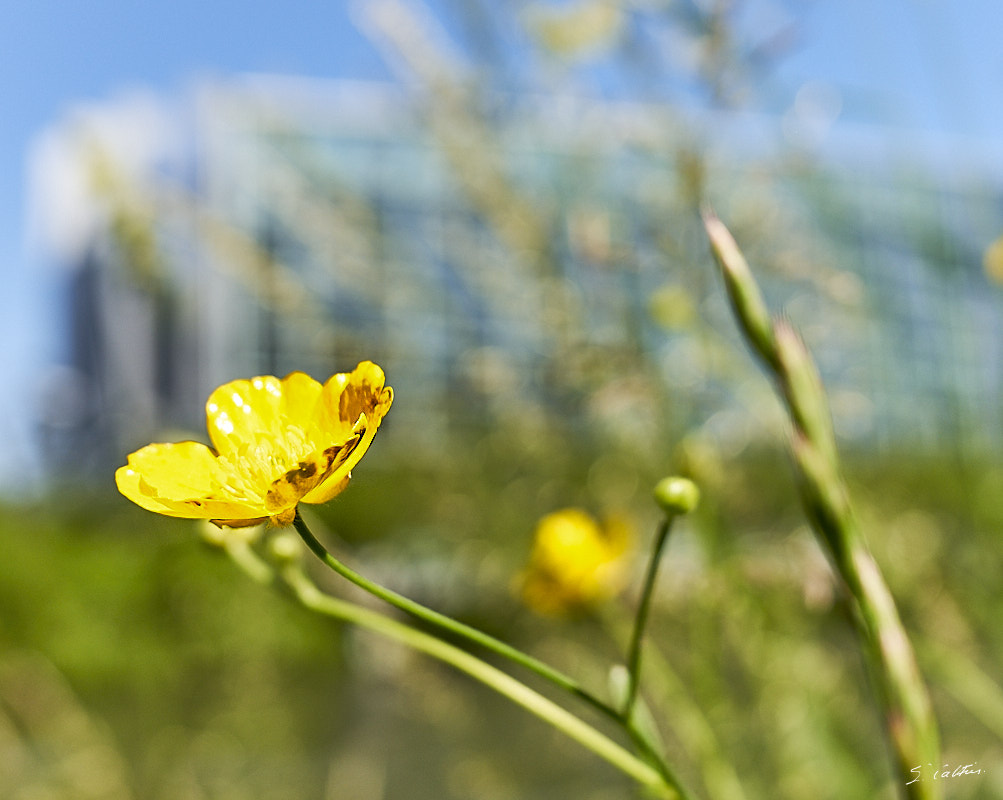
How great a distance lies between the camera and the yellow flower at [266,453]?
31cm

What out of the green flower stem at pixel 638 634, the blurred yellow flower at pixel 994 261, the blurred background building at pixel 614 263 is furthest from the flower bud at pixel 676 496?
the blurred yellow flower at pixel 994 261

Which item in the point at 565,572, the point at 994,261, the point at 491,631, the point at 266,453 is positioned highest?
the point at 266,453

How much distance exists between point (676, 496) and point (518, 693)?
0.08m

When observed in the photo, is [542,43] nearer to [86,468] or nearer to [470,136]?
[470,136]

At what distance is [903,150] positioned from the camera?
77 centimetres

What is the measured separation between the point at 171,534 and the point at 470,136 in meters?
1.41

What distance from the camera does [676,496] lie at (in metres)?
0.32

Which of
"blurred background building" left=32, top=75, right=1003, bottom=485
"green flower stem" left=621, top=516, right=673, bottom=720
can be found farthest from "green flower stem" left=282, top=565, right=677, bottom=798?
"blurred background building" left=32, top=75, right=1003, bottom=485

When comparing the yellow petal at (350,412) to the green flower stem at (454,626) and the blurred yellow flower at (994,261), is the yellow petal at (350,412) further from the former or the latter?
the blurred yellow flower at (994,261)

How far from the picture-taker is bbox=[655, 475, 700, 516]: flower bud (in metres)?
0.31

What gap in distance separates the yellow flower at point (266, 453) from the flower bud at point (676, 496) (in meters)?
0.09

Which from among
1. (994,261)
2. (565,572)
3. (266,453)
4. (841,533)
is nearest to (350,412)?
(266,453)

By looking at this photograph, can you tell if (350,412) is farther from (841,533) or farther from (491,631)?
(491,631)

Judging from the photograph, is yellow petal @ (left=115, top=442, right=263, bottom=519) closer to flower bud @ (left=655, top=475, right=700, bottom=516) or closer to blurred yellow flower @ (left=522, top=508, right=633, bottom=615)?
flower bud @ (left=655, top=475, right=700, bottom=516)
